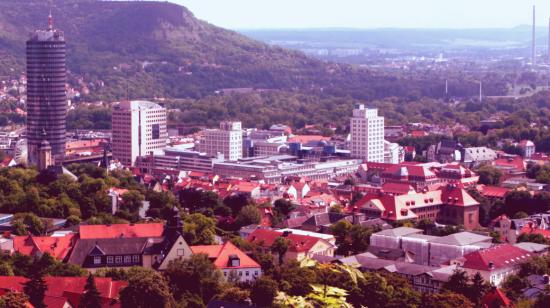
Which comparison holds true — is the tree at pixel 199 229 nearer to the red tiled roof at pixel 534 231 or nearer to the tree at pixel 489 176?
the red tiled roof at pixel 534 231

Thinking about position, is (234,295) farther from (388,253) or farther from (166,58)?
(166,58)

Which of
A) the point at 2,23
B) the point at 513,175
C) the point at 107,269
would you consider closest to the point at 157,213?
the point at 107,269

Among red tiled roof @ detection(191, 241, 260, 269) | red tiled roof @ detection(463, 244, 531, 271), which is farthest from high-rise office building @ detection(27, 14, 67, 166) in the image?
red tiled roof @ detection(463, 244, 531, 271)

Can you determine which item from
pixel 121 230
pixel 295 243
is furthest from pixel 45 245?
pixel 295 243

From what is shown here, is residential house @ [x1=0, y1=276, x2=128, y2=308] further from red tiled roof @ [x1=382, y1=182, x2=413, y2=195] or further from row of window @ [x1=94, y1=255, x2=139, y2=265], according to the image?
red tiled roof @ [x1=382, y1=182, x2=413, y2=195]

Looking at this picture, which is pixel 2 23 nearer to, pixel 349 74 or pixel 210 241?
pixel 349 74

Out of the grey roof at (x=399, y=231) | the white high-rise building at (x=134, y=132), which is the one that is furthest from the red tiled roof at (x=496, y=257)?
the white high-rise building at (x=134, y=132)

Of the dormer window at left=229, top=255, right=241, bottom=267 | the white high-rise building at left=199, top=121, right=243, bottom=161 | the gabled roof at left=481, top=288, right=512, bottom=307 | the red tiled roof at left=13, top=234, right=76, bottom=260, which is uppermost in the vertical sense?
the white high-rise building at left=199, top=121, right=243, bottom=161
